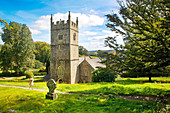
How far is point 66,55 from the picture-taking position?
2828 cm

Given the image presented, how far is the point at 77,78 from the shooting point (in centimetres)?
3011

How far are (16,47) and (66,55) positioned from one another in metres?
16.4

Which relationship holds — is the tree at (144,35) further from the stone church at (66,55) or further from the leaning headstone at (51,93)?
the stone church at (66,55)

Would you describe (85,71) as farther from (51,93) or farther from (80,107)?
(80,107)

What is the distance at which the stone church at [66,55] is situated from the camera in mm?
28000

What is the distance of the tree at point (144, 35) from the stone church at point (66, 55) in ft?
70.9

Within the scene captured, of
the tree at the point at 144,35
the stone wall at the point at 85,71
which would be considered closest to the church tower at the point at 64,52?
the stone wall at the point at 85,71

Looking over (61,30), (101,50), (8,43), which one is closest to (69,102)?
(101,50)

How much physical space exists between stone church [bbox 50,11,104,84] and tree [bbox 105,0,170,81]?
21.6 metres

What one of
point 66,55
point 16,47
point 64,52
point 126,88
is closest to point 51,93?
point 126,88

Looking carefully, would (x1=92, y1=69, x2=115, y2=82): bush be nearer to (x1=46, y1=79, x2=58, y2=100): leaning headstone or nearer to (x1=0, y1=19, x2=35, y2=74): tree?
(x1=46, y1=79, x2=58, y2=100): leaning headstone

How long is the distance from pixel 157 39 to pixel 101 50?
119 inches

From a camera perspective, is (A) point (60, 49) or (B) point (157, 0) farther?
(A) point (60, 49)

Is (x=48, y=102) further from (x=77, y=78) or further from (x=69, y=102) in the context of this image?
(x=77, y=78)
